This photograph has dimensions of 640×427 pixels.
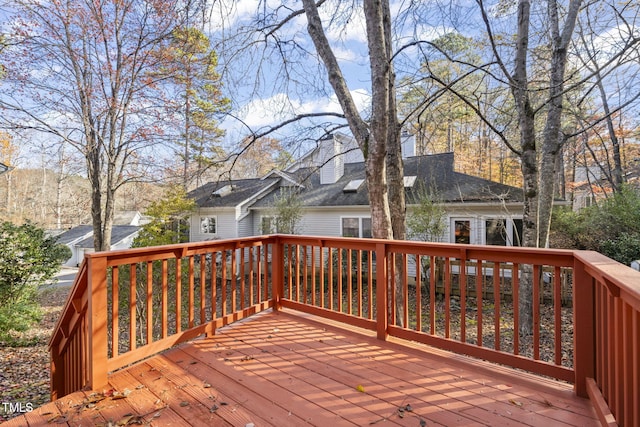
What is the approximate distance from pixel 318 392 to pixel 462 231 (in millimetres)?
8835

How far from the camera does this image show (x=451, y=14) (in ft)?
17.4

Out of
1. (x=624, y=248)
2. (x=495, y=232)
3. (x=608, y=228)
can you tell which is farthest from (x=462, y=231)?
(x=624, y=248)

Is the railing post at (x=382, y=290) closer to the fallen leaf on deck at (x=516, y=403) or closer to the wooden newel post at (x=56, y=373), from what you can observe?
the fallen leaf on deck at (x=516, y=403)

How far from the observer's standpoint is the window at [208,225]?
576 inches

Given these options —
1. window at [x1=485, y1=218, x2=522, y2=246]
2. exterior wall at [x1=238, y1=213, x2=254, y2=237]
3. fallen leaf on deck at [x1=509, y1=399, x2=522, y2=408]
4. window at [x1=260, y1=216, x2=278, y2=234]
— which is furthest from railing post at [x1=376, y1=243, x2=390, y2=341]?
exterior wall at [x1=238, y1=213, x2=254, y2=237]

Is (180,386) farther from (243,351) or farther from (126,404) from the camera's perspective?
(243,351)

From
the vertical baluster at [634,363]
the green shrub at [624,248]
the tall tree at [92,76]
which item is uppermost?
the tall tree at [92,76]

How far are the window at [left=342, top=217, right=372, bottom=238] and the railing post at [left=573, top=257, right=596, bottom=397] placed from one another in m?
8.85

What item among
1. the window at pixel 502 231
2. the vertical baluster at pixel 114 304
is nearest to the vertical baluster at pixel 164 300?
the vertical baluster at pixel 114 304

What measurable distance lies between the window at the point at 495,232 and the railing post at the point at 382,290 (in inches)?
279

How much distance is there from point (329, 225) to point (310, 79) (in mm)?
6771

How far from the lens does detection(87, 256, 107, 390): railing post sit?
7.22ft

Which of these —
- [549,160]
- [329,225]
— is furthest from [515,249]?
[329,225]

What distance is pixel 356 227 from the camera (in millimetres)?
11516
